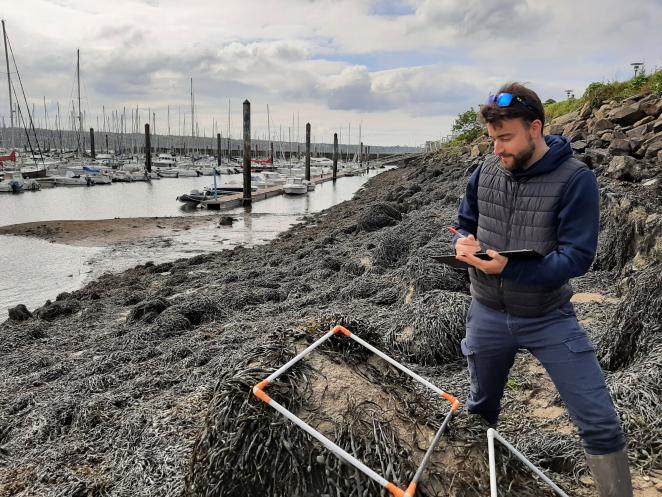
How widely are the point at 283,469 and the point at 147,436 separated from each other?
6.42 ft

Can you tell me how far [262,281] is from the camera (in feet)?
33.4

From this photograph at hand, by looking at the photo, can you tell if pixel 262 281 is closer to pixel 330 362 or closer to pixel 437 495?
pixel 330 362

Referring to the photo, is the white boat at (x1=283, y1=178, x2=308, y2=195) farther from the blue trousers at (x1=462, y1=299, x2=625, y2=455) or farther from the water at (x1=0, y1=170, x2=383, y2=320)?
the blue trousers at (x1=462, y1=299, x2=625, y2=455)

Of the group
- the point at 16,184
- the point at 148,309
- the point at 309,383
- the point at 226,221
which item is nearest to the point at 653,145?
the point at 148,309

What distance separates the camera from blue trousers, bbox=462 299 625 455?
225 cm

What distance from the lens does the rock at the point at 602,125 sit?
1393cm

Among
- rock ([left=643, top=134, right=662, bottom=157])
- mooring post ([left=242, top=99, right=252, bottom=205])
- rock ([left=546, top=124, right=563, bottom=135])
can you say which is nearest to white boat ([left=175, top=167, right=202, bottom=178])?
mooring post ([left=242, top=99, right=252, bottom=205])

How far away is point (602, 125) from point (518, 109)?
13806 millimetres

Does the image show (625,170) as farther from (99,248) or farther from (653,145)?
(99,248)

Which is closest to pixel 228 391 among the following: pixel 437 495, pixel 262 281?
pixel 437 495

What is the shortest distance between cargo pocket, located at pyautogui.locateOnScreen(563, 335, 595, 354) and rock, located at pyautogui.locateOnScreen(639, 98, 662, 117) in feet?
43.0

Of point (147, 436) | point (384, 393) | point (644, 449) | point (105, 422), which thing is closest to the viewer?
point (384, 393)

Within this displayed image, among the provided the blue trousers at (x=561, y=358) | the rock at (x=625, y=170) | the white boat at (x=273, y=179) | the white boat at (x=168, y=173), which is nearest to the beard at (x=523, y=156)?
the blue trousers at (x=561, y=358)

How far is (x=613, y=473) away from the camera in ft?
7.45
